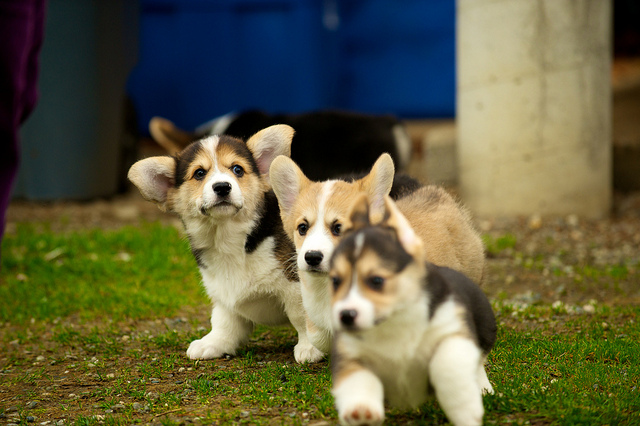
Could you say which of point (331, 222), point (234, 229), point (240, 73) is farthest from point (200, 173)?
point (240, 73)

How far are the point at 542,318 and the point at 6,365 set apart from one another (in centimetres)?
326

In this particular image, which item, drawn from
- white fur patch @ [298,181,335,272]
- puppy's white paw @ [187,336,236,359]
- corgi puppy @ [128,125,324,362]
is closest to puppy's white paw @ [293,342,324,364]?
corgi puppy @ [128,125,324,362]

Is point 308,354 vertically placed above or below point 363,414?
below

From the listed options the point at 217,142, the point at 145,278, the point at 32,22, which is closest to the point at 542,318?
the point at 217,142

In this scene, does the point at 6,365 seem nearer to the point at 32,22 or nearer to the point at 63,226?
the point at 32,22

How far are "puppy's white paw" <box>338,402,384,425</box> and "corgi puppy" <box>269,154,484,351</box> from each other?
772mm

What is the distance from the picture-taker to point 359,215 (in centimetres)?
307

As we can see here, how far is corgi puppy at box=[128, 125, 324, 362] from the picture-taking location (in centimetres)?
416

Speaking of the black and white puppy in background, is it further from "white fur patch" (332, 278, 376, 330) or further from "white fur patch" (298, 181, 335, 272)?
"white fur patch" (332, 278, 376, 330)

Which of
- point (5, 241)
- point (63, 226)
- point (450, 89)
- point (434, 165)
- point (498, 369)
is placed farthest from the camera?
point (450, 89)

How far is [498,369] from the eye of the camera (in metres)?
3.71

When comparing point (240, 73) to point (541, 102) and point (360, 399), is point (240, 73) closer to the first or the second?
point (541, 102)

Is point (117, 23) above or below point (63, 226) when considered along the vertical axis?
above

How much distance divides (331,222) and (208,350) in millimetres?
1186
